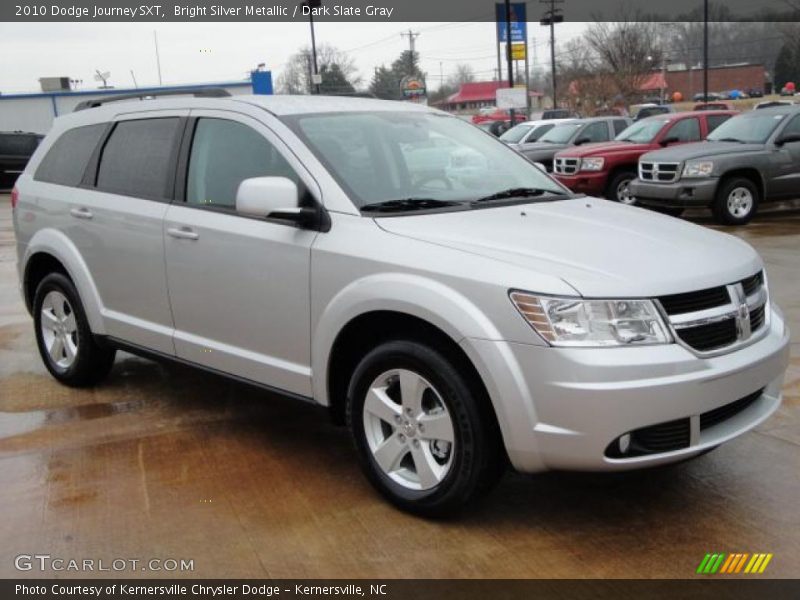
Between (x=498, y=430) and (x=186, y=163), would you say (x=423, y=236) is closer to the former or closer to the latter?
(x=498, y=430)

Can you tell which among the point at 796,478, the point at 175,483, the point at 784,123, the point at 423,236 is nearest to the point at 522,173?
the point at 423,236

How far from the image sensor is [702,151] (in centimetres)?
1275

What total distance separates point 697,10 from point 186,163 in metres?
50.4

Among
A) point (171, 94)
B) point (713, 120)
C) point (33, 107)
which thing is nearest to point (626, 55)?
point (33, 107)

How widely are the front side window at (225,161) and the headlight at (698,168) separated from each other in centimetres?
977

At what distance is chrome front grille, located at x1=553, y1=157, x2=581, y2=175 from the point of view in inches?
605

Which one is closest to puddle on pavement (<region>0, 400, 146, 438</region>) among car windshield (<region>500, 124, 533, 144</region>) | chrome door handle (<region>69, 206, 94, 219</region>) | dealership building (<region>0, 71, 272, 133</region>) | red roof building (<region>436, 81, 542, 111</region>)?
chrome door handle (<region>69, 206, 94, 219</region>)

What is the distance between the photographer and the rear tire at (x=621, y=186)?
15.1 m

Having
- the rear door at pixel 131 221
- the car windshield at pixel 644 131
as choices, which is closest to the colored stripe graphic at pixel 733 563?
the rear door at pixel 131 221

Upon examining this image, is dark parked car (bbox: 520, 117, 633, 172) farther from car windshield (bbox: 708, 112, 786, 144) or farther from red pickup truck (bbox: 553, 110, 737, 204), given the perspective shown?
car windshield (bbox: 708, 112, 786, 144)

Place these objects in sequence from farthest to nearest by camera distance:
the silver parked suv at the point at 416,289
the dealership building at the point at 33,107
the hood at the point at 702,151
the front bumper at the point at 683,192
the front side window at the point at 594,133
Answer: the dealership building at the point at 33,107, the front side window at the point at 594,133, the hood at the point at 702,151, the front bumper at the point at 683,192, the silver parked suv at the point at 416,289

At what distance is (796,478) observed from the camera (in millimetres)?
3898

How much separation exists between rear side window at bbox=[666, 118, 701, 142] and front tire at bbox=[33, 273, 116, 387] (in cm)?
1244
